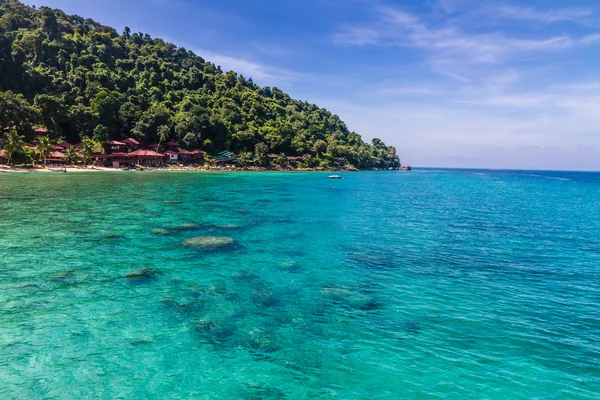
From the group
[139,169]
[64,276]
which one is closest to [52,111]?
[139,169]

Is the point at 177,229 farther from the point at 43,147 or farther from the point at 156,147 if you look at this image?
the point at 156,147

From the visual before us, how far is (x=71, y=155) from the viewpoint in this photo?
82125mm

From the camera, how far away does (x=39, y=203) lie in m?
32.6

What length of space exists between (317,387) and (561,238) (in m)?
27.5

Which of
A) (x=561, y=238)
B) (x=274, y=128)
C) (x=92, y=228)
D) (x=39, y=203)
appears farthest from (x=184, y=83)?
(x=561, y=238)

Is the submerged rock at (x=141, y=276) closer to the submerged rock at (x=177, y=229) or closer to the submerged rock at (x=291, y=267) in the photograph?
the submerged rock at (x=291, y=267)

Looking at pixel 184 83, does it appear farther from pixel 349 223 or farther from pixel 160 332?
pixel 160 332

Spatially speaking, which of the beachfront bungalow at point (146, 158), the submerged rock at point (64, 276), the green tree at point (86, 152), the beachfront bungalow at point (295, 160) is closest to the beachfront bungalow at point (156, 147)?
the beachfront bungalow at point (146, 158)

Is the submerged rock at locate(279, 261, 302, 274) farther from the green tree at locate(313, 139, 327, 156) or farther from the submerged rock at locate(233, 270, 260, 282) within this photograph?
the green tree at locate(313, 139, 327, 156)

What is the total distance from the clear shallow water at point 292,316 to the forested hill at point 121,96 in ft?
284

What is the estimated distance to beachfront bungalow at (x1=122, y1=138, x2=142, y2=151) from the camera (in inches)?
3962

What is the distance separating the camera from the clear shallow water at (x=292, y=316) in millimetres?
8031

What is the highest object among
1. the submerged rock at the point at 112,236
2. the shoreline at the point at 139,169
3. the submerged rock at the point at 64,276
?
the shoreline at the point at 139,169

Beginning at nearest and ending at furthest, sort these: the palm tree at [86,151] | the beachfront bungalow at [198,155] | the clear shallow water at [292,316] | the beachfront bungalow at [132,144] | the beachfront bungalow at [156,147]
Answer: the clear shallow water at [292,316] < the palm tree at [86,151] < the beachfront bungalow at [132,144] < the beachfront bungalow at [156,147] < the beachfront bungalow at [198,155]
